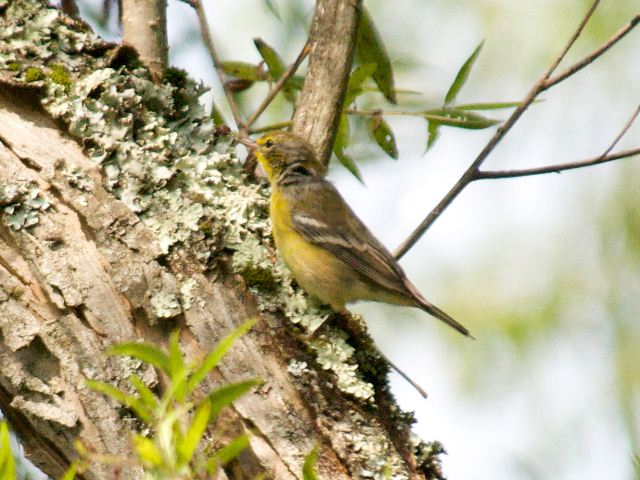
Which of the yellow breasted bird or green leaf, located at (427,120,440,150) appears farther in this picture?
the yellow breasted bird

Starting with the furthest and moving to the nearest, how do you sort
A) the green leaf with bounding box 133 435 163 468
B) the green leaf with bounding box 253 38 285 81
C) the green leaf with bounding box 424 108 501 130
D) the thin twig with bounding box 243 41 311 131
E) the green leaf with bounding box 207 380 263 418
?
the green leaf with bounding box 253 38 285 81, the thin twig with bounding box 243 41 311 131, the green leaf with bounding box 424 108 501 130, the green leaf with bounding box 207 380 263 418, the green leaf with bounding box 133 435 163 468

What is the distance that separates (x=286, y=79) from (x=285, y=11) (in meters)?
1.70

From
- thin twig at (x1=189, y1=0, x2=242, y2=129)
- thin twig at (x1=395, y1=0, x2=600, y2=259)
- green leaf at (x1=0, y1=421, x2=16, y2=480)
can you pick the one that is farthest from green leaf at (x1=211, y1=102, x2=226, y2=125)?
green leaf at (x1=0, y1=421, x2=16, y2=480)

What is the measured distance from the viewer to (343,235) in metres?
4.82

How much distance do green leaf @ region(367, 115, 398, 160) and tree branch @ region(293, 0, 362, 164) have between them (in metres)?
0.33

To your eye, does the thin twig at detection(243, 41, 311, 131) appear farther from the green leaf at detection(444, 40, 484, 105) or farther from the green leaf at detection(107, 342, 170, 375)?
the green leaf at detection(107, 342, 170, 375)

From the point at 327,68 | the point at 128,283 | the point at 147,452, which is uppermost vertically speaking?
the point at 327,68

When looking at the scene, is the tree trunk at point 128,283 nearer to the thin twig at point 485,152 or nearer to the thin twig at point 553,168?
the thin twig at point 485,152

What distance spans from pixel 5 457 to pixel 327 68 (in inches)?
101

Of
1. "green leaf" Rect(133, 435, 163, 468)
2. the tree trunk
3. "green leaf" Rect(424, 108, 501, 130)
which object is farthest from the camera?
"green leaf" Rect(424, 108, 501, 130)

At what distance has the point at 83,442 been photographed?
7.95 feet

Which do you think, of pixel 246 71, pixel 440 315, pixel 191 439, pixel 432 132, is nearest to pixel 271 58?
pixel 246 71

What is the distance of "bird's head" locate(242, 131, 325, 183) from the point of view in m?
4.07

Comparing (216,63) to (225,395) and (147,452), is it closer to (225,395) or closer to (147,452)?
(225,395)
